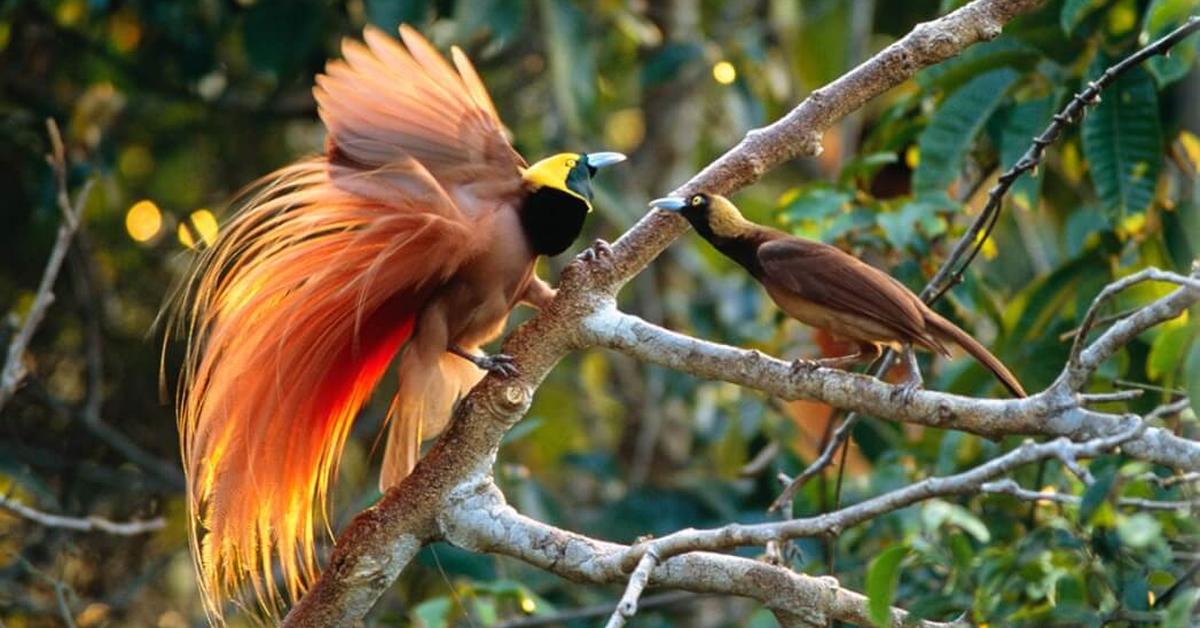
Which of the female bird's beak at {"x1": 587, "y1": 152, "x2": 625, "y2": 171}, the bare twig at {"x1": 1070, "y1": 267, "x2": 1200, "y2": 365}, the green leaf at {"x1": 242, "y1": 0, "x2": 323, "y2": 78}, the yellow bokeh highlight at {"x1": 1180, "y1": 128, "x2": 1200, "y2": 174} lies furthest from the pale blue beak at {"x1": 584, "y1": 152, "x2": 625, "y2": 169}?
the green leaf at {"x1": 242, "y1": 0, "x2": 323, "y2": 78}

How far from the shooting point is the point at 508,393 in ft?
7.86

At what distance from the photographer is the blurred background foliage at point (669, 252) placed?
299cm

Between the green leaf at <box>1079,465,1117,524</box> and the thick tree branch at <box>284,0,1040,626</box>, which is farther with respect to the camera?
the thick tree branch at <box>284,0,1040,626</box>

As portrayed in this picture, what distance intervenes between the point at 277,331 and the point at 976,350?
3.33 ft

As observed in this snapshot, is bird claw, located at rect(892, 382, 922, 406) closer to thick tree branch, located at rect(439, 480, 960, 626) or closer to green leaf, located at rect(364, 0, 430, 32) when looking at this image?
thick tree branch, located at rect(439, 480, 960, 626)

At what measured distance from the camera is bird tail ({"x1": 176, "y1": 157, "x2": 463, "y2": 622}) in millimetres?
2422

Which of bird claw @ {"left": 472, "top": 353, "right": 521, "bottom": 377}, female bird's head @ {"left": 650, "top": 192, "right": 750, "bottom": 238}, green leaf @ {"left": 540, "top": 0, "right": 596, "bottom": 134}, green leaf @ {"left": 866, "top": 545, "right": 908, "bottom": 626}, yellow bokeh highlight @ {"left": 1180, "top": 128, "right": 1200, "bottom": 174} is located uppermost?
green leaf @ {"left": 540, "top": 0, "right": 596, "bottom": 134}

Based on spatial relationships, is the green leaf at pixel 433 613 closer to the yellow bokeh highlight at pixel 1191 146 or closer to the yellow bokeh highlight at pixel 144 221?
the yellow bokeh highlight at pixel 1191 146

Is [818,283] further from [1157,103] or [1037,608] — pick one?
[1157,103]

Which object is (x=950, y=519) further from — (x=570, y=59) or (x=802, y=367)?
(x=570, y=59)

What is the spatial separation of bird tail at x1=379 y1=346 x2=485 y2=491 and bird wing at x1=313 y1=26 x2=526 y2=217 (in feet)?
0.84

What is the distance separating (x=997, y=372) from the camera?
2.31 m

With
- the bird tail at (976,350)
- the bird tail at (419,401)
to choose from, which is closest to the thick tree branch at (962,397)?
the bird tail at (976,350)

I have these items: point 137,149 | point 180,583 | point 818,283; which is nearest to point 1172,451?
point 818,283
